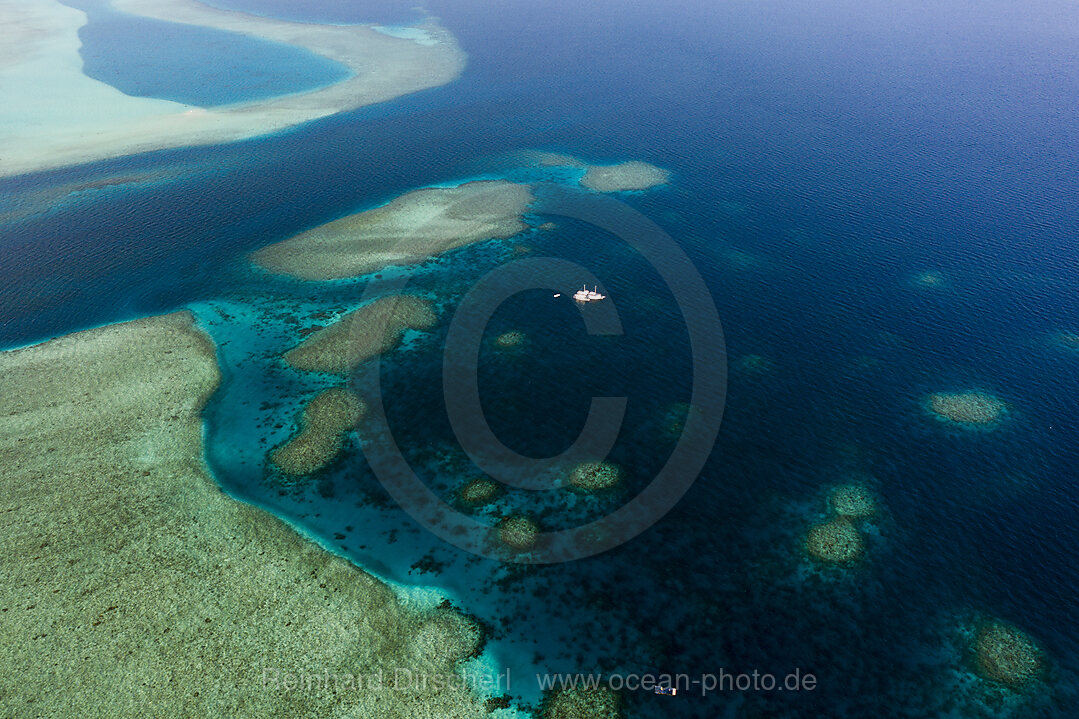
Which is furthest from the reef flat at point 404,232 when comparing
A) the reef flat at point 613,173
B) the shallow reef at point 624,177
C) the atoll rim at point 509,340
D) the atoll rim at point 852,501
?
the atoll rim at point 852,501

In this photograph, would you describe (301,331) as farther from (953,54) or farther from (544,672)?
(953,54)

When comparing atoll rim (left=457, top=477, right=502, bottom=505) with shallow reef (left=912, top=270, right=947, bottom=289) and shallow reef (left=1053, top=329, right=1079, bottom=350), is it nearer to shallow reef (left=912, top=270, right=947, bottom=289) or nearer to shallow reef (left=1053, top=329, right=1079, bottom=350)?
shallow reef (left=912, top=270, right=947, bottom=289)

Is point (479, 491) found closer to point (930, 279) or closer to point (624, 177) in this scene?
point (930, 279)

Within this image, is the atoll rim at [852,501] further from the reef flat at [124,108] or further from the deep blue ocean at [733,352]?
the reef flat at [124,108]

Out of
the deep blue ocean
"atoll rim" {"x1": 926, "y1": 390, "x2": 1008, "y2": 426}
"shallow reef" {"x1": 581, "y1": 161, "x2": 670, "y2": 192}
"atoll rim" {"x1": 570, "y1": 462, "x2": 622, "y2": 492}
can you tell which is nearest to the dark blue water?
the deep blue ocean

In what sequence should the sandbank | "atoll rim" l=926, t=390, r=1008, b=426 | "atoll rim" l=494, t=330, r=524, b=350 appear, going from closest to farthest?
"atoll rim" l=926, t=390, r=1008, b=426 < the sandbank < "atoll rim" l=494, t=330, r=524, b=350
